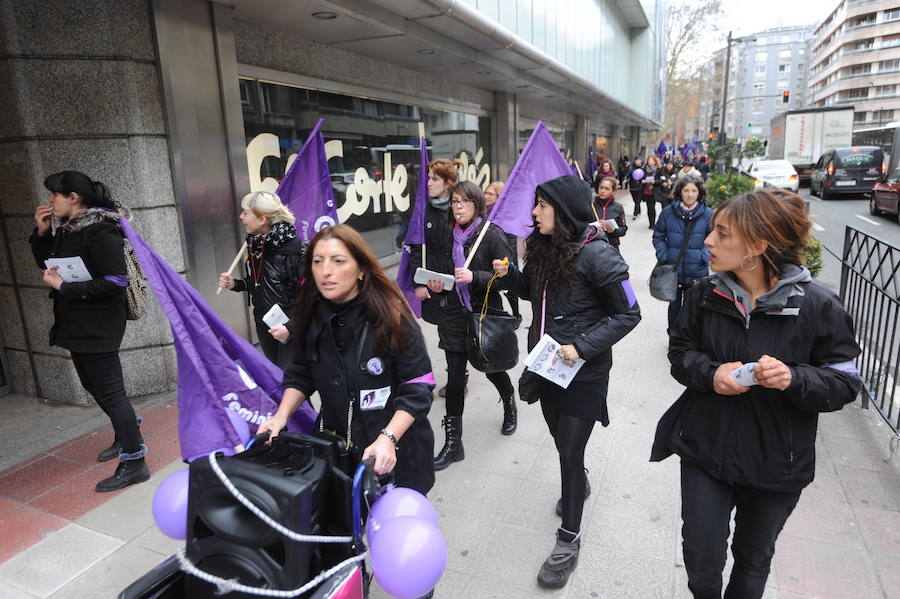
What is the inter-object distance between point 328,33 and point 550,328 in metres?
5.33

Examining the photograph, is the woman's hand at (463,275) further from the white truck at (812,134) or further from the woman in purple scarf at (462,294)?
the white truck at (812,134)

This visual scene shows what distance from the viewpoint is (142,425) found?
4.69m

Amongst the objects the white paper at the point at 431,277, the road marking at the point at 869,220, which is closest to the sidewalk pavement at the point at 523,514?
the white paper at the point at 431,277

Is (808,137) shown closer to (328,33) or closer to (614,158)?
(614,158)

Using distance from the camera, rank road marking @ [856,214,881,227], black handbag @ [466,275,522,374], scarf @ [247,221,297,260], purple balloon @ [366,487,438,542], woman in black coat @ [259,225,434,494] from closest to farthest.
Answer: purple balloon @ [366,487,438,542] < woman in black coat @ [259,225,434,494] < black handbag @ [466,275,522,374] < scarf @ [247,221,297,260] < road marking @ [856,214,881,227]

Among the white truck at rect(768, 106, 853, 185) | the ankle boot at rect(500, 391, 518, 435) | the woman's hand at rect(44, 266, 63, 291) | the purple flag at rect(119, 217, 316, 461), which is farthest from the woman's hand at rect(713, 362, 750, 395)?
the white truck at rect(768, 106, 853, 185)

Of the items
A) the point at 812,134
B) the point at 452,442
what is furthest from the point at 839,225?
the point at 812,134

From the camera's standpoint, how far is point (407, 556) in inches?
67.2

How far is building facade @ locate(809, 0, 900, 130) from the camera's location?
241ft

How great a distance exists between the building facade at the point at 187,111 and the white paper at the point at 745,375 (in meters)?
4.68

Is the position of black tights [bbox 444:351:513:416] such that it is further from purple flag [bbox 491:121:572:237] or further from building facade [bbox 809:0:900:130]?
building facade [bbox 809:0:900:130]

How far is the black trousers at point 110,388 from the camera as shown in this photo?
147 inches

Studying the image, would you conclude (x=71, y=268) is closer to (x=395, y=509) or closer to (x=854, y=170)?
(x=395, y=509)

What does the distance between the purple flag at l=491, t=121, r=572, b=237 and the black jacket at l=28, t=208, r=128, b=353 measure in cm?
237
